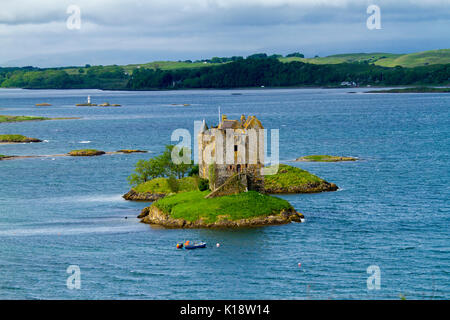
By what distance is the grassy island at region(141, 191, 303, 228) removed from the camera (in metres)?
81.0

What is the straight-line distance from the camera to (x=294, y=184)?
107 metres

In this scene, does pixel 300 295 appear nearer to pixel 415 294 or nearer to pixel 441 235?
pixel 415 294

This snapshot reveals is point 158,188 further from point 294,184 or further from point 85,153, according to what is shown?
point 85,153

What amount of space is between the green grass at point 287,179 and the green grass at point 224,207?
2142 cm

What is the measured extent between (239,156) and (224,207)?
7.82 m

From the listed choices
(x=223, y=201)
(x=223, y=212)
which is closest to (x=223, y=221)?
(x=223, y=212)

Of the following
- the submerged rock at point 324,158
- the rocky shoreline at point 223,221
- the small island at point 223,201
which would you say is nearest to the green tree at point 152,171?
the small island at point 223,201

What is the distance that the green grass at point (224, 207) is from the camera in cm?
8156

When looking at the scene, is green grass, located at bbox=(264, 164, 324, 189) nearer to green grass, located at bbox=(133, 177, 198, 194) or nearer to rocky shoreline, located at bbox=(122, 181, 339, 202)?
rocky shoreline, located at bbox=(122, 181, 339, 202)

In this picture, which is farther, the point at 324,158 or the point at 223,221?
the point at 324,158

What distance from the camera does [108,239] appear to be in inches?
3103

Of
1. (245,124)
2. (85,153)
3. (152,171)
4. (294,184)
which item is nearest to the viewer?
(245,124)
